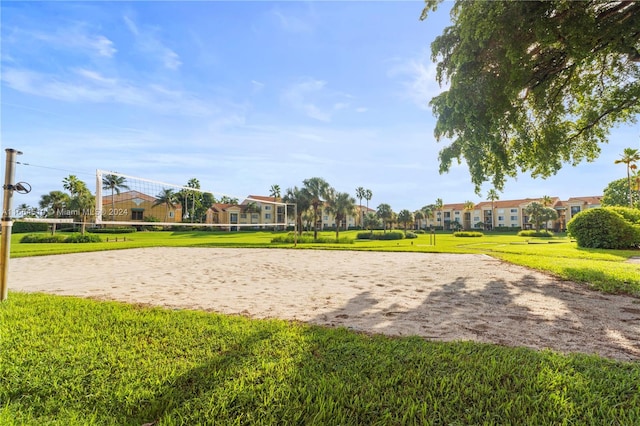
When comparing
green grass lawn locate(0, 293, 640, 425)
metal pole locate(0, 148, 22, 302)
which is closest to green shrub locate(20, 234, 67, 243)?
metal pole locate(0, 148, 22, 302)

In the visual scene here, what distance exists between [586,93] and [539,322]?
8986 mm

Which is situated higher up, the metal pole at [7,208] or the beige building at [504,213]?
the beige building at [504,213]

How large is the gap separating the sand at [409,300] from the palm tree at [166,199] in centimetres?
315

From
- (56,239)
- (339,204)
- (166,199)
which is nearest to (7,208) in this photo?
(166,199)

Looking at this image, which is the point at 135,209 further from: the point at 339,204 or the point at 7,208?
the point at 339,204

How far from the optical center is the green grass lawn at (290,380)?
6.39 feet

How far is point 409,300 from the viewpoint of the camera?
16.9 feet

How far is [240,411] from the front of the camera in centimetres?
195

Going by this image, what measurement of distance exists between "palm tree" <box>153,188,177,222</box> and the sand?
3.15 metres

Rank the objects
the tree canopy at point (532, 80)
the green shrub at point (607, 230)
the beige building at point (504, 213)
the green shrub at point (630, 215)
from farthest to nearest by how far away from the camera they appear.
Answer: the beige building at point (504, 213) → the green shrub at point (630, 215) → the green shrub at point (607, 230) → the tree canopy at point (532, 80)

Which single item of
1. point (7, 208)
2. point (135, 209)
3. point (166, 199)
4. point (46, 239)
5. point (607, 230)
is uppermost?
point (166, 199)

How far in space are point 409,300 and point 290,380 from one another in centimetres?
336

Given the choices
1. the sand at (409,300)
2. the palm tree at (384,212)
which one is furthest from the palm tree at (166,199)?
the palm tree at (384,212)

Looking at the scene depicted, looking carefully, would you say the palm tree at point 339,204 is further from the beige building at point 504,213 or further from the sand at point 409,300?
the beige building at point 504,213
